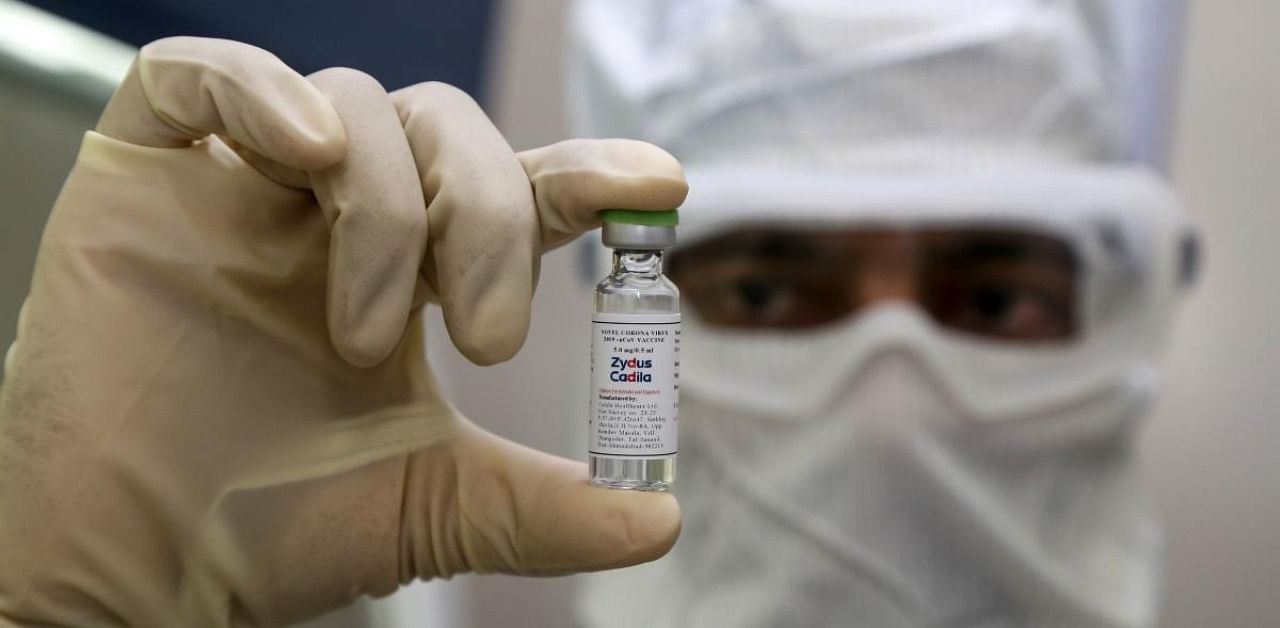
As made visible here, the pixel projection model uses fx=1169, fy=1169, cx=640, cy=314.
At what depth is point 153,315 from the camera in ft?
2.20

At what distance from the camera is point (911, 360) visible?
4.40ft

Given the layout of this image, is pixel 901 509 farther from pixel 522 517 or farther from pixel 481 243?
pixel 481 243

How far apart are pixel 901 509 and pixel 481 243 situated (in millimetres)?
869

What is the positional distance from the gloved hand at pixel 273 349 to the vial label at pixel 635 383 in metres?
0.04

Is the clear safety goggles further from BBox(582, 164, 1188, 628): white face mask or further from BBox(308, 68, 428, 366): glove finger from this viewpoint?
BBox(308, 68, 428, 366): glove finger

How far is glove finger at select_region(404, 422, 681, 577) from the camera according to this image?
67 cm

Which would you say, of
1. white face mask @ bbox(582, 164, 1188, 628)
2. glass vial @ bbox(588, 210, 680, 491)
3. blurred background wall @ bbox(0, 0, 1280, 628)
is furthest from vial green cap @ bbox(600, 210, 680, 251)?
blurred background wall @ bbox(0, 0, 1280, 628)

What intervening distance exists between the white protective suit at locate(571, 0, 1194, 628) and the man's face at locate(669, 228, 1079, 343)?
0.03 m

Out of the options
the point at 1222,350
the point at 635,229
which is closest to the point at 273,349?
the point at 635,229

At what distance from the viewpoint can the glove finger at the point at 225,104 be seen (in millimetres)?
603

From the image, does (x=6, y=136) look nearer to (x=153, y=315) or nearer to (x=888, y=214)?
(x=153, y=315)

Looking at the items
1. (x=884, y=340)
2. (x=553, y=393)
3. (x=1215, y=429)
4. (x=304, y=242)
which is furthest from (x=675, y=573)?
(x=1215, y=429)

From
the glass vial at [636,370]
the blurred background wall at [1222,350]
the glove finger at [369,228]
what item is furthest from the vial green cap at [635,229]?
the blurred background wall at [1222,350]

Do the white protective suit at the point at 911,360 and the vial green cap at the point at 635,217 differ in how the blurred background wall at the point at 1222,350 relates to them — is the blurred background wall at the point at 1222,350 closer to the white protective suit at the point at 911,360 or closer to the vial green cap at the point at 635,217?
Answer: the white protective suit at the point at 911,360
